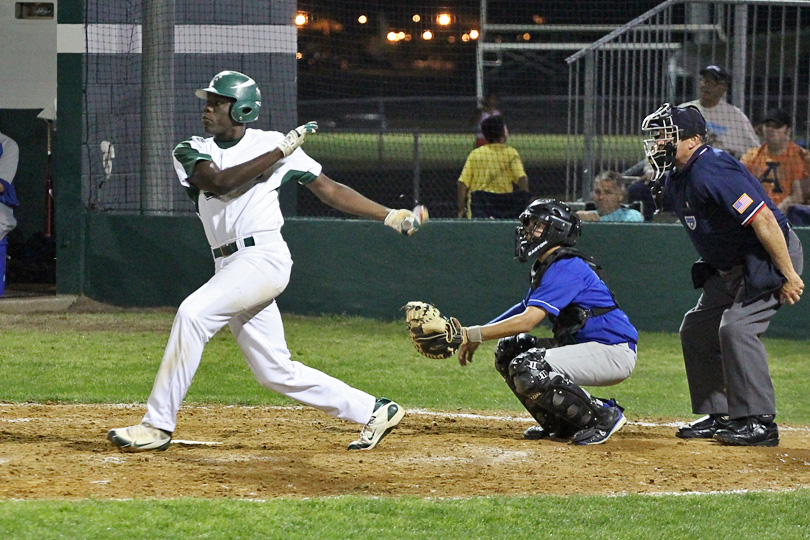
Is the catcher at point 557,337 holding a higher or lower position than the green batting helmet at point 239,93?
lower

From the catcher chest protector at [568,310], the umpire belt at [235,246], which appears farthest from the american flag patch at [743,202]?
the umpire belt at [235,246]

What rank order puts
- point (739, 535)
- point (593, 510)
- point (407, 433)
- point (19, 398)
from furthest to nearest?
1. point (19, 398)
2. point (407, 433)
3. point (593, 510)
4. point (739, 535)

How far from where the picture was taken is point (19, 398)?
22.0 feet

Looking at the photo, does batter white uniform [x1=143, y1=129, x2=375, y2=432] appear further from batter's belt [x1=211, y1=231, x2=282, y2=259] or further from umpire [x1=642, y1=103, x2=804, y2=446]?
umpire [x1=642, y1=103, x2=804, y2=446]

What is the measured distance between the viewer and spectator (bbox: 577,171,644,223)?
9625 millimetres

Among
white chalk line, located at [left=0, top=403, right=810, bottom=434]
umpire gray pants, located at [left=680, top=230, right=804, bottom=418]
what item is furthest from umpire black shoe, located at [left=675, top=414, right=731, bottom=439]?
white chalk line, located at [left=0, top=403, right=810, bottom=434]

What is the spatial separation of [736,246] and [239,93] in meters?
2.52

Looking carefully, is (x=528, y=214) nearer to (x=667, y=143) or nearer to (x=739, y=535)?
(x=667, y=143)

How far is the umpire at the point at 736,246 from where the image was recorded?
5371mm

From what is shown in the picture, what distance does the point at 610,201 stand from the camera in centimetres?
988

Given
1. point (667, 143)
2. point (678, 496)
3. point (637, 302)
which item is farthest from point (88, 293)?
point (678, 496)

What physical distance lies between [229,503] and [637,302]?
6391 millimetres

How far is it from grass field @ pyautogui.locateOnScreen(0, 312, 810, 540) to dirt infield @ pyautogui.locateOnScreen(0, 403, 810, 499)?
8.7 inches

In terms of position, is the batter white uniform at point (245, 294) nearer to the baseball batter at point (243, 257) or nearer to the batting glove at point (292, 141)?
the baseball batter at point (243, 257)
